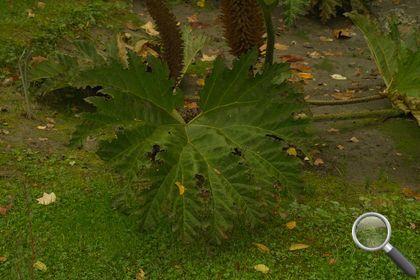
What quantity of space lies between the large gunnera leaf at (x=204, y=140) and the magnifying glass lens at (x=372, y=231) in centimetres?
101

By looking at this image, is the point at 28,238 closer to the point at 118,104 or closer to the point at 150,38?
the point at 118,104

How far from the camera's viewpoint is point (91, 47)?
13.5ft

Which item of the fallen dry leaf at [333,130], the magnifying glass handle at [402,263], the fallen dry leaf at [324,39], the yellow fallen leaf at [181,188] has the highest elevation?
the magnifying glass handle at [402,263]

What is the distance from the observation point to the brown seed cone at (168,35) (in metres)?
4.30

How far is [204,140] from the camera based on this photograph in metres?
3.34

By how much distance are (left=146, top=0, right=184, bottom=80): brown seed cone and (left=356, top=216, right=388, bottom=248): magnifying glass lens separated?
235 cm

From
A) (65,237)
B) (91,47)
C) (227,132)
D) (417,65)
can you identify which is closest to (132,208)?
(65,237)

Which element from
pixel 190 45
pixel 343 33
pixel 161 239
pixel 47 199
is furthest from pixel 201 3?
pixel 161 239

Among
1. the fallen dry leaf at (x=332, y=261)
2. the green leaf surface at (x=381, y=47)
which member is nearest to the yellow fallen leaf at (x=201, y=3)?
the green leaf surface at (x=381, y=47)

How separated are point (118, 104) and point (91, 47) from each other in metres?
0.97

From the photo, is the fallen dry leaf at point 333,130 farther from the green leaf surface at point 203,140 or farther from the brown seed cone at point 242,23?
the green leaf surface at point 203,140

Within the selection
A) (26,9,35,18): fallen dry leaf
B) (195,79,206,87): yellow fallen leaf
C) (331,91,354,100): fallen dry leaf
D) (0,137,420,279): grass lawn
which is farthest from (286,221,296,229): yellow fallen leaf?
(26,9,35,18): fallen dry leaf

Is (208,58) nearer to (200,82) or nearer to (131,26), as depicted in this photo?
(200,82)

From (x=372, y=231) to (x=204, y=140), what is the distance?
52.8 inches
